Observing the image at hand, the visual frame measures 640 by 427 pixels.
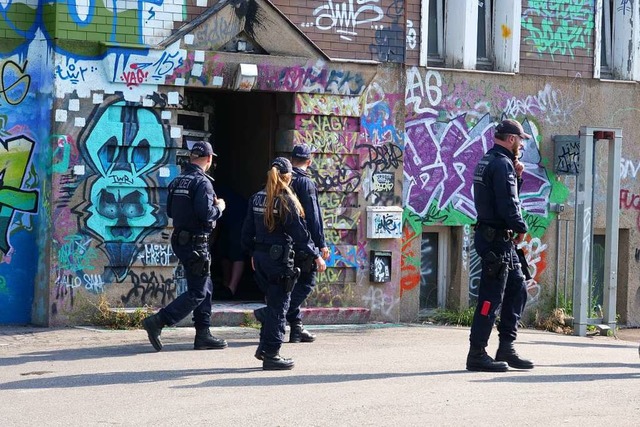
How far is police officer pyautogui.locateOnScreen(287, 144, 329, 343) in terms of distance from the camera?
11.0 m

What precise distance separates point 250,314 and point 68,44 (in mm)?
3540

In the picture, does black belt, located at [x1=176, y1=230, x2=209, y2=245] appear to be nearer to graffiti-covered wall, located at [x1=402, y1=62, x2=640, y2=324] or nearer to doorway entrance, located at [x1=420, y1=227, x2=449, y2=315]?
graffiti-covered wall, located at [x1=402, y1=62, x2=640, y2=324]

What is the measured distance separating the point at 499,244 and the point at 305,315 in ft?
13.6

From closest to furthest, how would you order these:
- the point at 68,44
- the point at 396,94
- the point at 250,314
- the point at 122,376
Answer: the point at 122,376 → the point at 68,44 → the point at 250,314 → the point at 396,94

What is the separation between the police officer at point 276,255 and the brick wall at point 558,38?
6.42 metres

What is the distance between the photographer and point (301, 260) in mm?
10836

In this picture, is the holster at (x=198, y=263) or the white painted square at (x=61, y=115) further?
the white painted square at (x=61, y=115)

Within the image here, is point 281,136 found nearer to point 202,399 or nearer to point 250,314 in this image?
point 250,314

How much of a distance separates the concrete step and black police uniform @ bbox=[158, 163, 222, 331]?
6.97 ft

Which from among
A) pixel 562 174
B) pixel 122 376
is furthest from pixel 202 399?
pixel 562 174

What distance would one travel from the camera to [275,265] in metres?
10.2

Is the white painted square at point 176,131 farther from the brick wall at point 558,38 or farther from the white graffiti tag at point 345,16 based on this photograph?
the brick wall at point 558,38

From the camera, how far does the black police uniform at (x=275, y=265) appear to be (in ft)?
33.4

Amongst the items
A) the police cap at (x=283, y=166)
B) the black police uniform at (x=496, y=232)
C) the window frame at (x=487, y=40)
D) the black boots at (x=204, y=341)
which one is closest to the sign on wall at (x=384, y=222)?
the window frame at (x=487, y=40)
